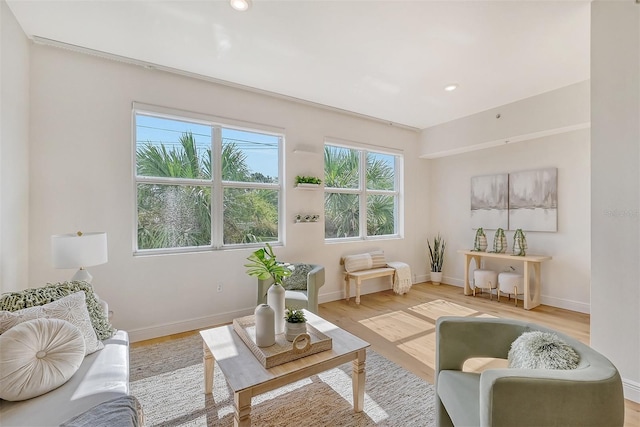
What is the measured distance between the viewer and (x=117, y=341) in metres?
1.83

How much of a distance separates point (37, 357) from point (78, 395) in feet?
0.87

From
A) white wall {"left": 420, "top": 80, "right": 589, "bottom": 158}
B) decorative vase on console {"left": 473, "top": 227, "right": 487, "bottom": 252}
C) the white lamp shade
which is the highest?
white wall {"left": 420, "top": 80, "right": 589, "bottom": 158}

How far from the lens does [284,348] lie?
5.36 feet

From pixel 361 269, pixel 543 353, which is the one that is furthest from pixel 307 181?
pixel 543 353

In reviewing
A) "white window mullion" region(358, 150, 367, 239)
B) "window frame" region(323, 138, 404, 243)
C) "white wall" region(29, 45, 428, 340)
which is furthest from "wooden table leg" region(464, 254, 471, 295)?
"white wall" region(29, 45, 428, 340)

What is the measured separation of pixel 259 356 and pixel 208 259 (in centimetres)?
190

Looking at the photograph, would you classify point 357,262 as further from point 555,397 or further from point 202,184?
point 555,397

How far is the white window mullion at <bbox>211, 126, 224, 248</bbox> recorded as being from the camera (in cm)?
335

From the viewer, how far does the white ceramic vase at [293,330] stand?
68.2 inches

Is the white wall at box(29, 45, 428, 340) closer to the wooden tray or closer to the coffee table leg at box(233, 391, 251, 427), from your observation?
the wooden tray

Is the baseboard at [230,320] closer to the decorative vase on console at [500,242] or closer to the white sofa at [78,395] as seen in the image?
the decorative vase on console at [500,242]

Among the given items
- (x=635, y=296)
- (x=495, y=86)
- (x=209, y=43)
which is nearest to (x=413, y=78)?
(x=495, y=86)

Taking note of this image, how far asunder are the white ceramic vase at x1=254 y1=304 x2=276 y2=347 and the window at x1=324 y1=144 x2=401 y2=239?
2.63 metres

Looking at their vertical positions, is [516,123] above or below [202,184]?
above
